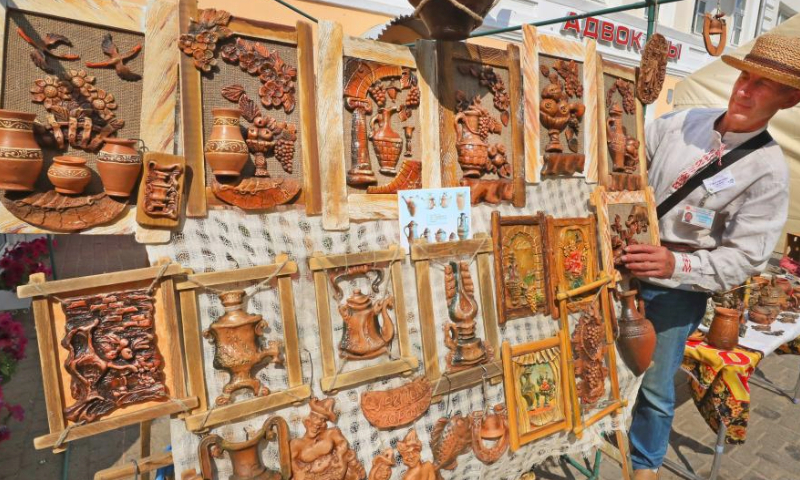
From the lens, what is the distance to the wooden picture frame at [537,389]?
184 cm

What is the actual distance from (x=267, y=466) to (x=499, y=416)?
36.9 inches

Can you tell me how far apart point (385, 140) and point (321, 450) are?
3.55 ft

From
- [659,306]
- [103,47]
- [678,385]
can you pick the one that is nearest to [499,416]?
[659,306]

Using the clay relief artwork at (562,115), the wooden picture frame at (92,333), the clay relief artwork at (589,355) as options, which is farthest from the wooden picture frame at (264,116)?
the clay relief artwork at (589,355)

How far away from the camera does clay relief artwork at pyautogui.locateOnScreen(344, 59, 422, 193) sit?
1.54 metres

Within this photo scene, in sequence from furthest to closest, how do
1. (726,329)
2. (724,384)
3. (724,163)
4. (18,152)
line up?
(726,329) → (724,384) → (724,163) → (18,152)

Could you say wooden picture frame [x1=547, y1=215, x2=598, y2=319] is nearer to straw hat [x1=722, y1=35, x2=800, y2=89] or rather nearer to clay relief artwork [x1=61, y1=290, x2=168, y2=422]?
straw hat [x1=722, y1=35, x2=800, y2=89]

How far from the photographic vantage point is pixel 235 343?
4.43ft

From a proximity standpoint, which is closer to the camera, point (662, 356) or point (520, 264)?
point (520, 264)

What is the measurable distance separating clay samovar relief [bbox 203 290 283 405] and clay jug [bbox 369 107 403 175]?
2.16 feet

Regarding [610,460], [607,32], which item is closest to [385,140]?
[610,460]

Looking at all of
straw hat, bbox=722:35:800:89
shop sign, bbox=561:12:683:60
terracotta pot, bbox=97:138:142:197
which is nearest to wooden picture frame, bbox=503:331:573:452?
straw hat, bbox=722:35:800:89

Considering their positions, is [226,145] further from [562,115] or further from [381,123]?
[562,115]

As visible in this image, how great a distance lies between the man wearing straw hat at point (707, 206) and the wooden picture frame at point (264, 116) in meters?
1.66
